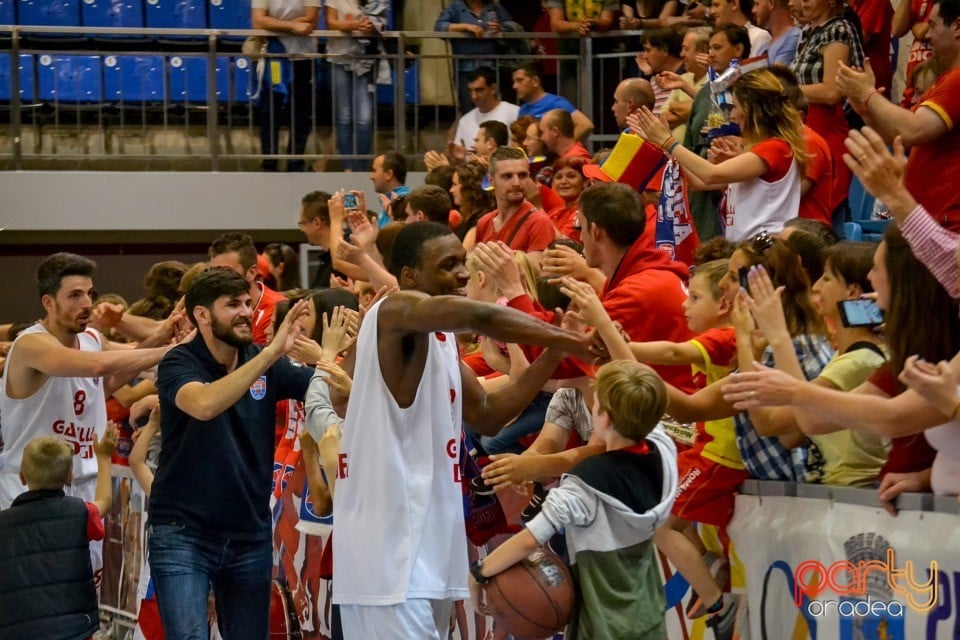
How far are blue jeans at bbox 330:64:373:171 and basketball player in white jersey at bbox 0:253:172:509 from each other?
6036 millimetres

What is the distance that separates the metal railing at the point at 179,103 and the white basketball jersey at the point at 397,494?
9.36m

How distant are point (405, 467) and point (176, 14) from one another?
12.2 m

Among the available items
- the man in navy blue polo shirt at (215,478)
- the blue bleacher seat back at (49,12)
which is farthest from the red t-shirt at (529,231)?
the blue bleacher seat back at (49,12)

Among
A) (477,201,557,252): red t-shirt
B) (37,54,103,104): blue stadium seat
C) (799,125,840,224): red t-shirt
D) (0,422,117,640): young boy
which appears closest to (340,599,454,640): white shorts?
(0,422,117,640): young boy

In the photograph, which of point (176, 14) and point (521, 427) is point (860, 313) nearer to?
point (521, 427)

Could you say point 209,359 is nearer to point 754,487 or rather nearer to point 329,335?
point 329,335

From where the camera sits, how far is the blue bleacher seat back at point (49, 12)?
1606 centimetres

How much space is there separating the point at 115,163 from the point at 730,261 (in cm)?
1039

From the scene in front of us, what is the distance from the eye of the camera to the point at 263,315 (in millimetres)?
9055

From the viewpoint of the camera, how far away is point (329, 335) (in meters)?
6.40

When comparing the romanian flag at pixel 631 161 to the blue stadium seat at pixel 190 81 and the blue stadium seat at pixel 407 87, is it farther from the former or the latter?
the blue stadium seat at pixel 190 81

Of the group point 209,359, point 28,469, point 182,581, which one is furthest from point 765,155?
point 28,469

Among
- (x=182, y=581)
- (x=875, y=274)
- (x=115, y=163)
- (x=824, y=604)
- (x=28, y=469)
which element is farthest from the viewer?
(x=115, y=163)

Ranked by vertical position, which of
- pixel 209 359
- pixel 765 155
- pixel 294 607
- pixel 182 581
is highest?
pixel 765 155
